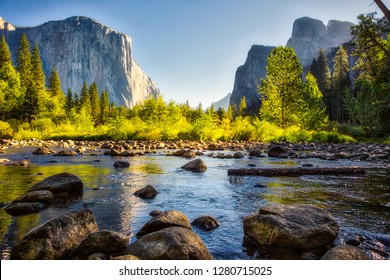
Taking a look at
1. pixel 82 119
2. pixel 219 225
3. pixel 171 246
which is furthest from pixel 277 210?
pixel 82 119

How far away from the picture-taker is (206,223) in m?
4.11

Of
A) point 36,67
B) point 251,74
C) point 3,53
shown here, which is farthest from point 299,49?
point 3,53

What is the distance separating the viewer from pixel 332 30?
490 ft

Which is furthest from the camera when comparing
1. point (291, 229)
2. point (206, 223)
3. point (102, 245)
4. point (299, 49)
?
point (299, 49)

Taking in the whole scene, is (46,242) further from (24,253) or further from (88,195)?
(88,195)

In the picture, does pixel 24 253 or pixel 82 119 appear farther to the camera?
pixel 82 119

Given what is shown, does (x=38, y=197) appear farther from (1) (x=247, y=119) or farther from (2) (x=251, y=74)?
(2) (x=251, y=74)

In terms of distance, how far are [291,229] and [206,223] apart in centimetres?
120

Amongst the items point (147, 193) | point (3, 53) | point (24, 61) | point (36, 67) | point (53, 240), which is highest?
point (3, 53)

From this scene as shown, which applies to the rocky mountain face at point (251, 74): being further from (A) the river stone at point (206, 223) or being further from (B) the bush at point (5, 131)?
(A) the river stone at point (206, 223)

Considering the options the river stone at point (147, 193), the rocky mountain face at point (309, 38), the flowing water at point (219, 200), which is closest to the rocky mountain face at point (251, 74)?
the rocky mountain face at point (309, 38)

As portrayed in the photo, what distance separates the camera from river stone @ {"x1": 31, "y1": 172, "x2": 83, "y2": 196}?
5762mm

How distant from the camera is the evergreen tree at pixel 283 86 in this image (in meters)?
33.1
